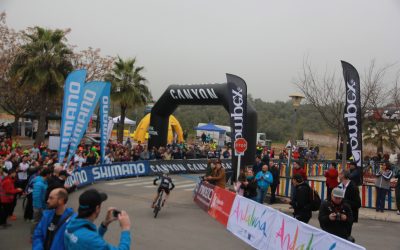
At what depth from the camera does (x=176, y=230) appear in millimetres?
10812

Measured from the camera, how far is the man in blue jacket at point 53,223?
4.13 m

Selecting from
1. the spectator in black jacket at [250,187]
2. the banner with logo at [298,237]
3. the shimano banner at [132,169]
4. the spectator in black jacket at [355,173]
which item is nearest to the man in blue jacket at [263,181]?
the spectator in black jacket at [250,187]

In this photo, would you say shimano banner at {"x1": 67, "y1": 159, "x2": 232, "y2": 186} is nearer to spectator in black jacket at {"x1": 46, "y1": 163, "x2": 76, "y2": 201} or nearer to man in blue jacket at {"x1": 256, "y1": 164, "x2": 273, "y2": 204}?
man in blue jacket at {"x1": 256, "y1": 164, "x2": 273, "y2": 204}

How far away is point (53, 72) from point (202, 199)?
A: 55.0 feet

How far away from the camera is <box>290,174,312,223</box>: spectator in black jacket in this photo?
26.5 feet

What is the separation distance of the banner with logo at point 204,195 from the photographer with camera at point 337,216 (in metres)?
6.94

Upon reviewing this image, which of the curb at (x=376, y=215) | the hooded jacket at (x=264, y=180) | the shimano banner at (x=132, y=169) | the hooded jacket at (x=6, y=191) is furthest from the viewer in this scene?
the shimano banner at (x=132, y=169)

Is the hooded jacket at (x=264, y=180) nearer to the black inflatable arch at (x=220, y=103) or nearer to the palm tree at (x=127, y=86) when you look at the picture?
the black inflatable arch at (x=220, y=103)

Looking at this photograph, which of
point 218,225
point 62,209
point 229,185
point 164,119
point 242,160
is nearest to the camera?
point 62,209

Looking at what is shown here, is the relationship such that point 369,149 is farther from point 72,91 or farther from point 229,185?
point 72,91

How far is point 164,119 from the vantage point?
87.1ft

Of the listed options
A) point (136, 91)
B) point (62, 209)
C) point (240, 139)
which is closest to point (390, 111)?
point (240, 139)

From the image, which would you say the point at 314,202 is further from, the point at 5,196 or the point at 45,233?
the point at 5,196

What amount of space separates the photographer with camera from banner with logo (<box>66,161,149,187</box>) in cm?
1163
